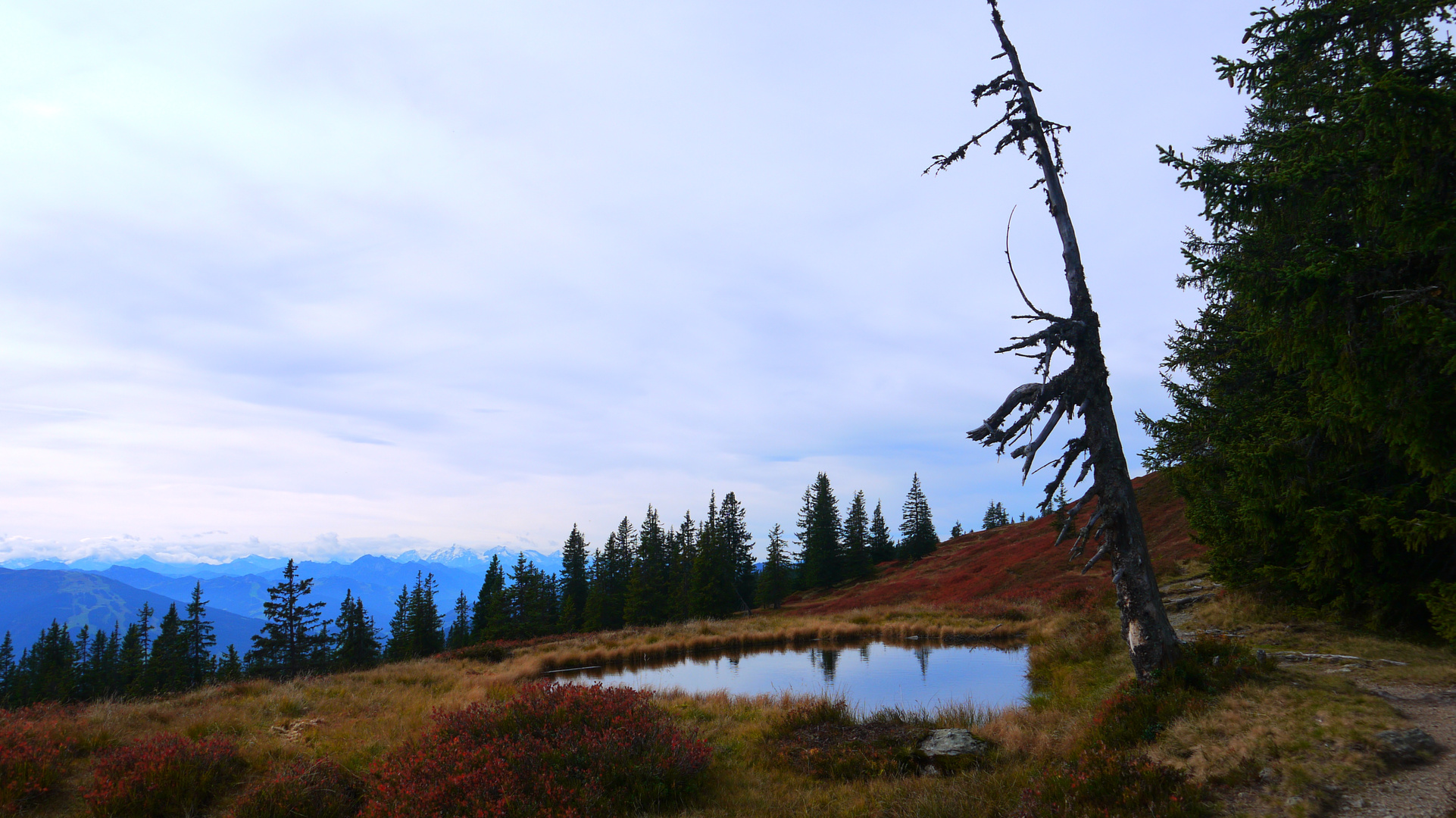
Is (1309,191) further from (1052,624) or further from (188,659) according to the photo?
(188,659)

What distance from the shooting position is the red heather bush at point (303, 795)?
336 inches

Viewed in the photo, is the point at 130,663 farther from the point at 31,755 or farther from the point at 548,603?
the point at 31,755

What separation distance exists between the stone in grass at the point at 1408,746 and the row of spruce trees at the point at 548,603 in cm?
5193

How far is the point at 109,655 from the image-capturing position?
81.6 m

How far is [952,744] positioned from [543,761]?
6847 millimetres

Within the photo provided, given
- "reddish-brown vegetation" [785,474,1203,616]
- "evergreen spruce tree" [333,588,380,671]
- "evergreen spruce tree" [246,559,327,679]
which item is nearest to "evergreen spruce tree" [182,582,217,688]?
"evergreen spruce tree" [333,588,380,671]

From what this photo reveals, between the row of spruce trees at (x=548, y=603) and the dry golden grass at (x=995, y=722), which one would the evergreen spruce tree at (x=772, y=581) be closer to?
the row of spruce trees at (x=548, y=603)

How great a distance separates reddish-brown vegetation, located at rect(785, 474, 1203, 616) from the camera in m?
32.7

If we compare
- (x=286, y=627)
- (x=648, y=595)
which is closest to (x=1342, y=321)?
(x=648, y=595)

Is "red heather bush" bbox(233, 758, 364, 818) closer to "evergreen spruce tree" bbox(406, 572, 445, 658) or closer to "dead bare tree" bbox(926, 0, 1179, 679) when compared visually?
"dead bare tree" bbox(926, 0, 1179, 679)

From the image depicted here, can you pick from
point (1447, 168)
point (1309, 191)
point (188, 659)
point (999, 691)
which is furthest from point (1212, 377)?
point (188, 659)

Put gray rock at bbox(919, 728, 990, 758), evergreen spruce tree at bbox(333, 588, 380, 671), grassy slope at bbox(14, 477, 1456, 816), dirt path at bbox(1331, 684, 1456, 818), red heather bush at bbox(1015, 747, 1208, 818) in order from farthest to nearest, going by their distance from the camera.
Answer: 1. evergreen spruce tree at bbox(333, 588, 380, 671)
2. gray rock at bbox(919, 728, 990, 758)
3. grassy slope at bbox(14, 477, 1456, 816)
4. red heather bush at bbox(1015, 747, 1208, 818)
5. dirt path at bbox(1331, 684, 1456, 818)

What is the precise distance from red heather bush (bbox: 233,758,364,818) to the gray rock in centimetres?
907

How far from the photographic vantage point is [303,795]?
8.81m
